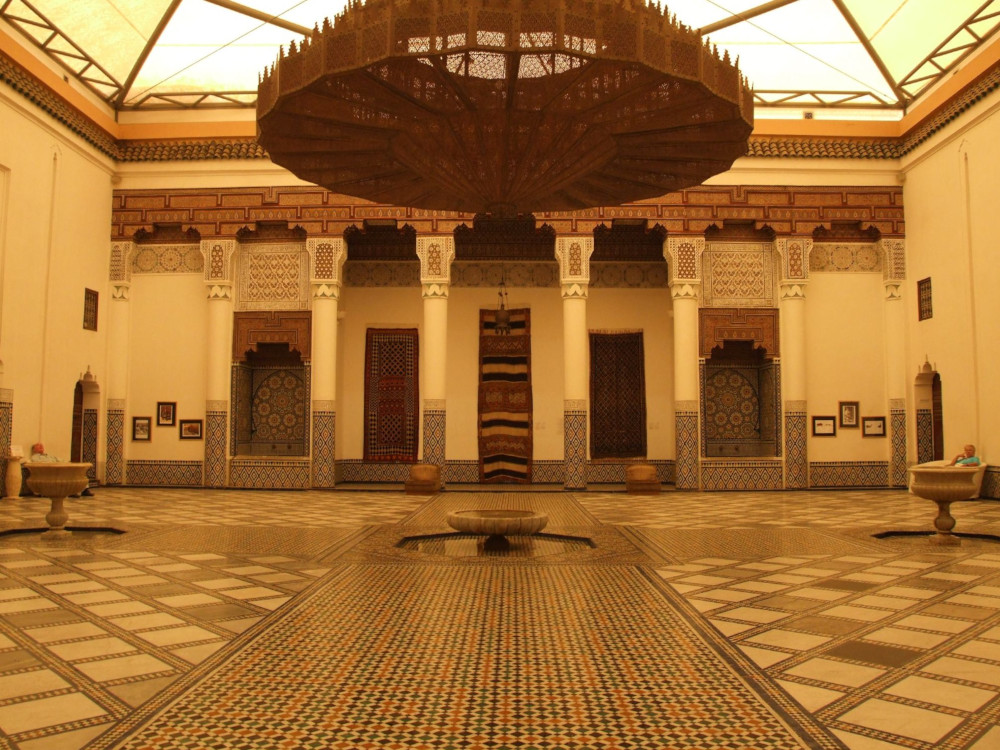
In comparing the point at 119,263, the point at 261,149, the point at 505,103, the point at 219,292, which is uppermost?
the point at 261,149

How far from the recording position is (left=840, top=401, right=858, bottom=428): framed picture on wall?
10.4 m

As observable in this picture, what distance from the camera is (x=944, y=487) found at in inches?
207

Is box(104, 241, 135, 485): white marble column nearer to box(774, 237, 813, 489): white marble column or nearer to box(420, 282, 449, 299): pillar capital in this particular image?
box(420, 282, 449, 299): pillar capital

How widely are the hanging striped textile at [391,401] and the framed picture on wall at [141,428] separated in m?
2.89

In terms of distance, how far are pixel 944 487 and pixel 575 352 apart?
549 cm

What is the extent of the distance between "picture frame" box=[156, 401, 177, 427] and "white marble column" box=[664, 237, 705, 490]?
660 cm

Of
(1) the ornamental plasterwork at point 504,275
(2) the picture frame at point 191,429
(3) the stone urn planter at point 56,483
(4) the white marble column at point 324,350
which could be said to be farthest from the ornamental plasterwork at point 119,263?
(3) the stone urn planter at point 56,483

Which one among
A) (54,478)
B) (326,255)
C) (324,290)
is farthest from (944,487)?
(326,255)

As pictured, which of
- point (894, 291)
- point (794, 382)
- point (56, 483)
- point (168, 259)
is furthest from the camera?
point (168, 259)

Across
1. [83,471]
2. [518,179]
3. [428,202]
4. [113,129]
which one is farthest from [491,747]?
[113,129]

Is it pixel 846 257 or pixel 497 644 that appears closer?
pixel 497 644

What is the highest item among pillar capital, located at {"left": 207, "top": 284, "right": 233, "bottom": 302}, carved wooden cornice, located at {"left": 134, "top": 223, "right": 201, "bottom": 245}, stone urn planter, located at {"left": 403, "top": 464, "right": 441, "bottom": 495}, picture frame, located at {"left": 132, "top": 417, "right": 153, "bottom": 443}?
carved wooden cornice, located at {"left": 134, "top": 223, "right": 201, "bottom": 245}

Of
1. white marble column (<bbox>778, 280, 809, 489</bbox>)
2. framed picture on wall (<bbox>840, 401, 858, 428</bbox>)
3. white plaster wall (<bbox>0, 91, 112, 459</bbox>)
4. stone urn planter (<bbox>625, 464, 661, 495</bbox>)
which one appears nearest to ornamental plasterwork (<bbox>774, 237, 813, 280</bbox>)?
white marble column (<bbox>778, 280, 809, 489</bbox>)

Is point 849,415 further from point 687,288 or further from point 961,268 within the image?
point 687,288
